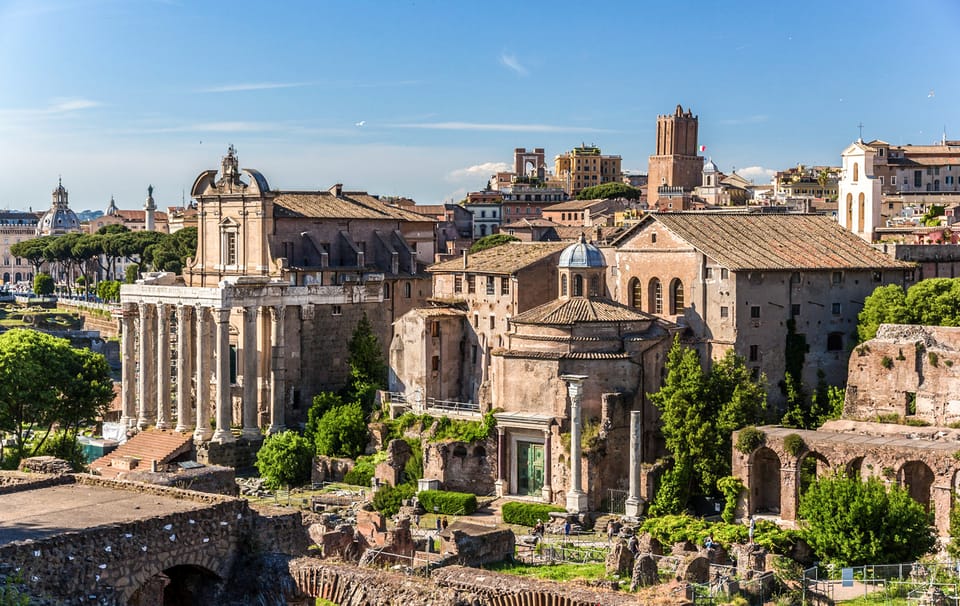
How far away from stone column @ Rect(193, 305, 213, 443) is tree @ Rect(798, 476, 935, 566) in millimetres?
29166

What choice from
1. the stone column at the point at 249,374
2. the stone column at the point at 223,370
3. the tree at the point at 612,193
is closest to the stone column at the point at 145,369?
the stone column at the point at 223,370

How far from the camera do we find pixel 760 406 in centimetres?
4972

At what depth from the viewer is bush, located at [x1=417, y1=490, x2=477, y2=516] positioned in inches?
1980

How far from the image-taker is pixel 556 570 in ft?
136

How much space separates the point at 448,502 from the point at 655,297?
38.5ft

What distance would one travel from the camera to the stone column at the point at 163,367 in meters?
63.7

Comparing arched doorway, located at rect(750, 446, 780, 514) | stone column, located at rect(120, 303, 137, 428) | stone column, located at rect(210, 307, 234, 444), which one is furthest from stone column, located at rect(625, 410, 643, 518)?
stone column, located at rect(120, 303, 137, 428)

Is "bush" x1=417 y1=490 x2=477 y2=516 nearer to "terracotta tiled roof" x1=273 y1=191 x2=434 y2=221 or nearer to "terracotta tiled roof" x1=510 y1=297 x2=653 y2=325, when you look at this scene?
"terracotta tiled roof" x1=510 y1=297 x2=653 y2=325

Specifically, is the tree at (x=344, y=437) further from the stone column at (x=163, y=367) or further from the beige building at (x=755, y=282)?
the beige building at (x=755, y=282)

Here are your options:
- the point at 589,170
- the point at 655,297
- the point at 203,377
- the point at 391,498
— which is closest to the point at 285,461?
the point at 391,498

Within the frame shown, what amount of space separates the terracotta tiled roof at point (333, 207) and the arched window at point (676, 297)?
19.5 m

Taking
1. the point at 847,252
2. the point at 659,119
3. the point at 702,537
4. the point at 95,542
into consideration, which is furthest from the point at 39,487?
the point at 659,119

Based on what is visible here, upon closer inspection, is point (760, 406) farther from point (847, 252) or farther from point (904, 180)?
point (904, 180)

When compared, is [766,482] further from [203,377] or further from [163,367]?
[163,367]
